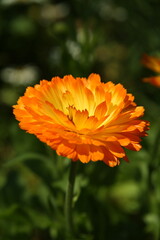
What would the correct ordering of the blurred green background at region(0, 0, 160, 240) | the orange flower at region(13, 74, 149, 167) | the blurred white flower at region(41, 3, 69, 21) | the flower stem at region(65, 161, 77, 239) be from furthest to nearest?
the blurred white flower at region(41, 3, 69, 21)
the blurred green background at region(0, 0, 160, 240)
the flower stem at region(65, 161, 77, 239)
the orange flower at region(13, 74, 149, 167)

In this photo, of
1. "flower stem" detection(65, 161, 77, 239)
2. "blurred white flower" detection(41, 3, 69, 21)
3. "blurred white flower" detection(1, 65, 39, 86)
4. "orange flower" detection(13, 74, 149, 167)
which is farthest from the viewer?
"blurred white flower" detection(41, 3, 69, 21)

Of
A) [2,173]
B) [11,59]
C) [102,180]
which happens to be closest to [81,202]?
[102,180]

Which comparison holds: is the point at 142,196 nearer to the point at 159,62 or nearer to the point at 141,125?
the point at 159,62

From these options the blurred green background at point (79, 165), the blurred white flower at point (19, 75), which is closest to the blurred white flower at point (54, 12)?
the blurred green background at point (79, 165)

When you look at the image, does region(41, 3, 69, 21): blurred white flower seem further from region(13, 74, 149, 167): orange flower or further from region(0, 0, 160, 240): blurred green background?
region(13, 74, 149, 167): orange flower

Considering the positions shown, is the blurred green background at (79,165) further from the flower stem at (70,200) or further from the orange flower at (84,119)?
the orange flower at (84,119)

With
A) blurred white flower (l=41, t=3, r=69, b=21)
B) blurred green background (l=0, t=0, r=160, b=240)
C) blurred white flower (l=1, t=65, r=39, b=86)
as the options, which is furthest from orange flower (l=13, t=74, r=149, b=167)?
blurred white flower (l=41, t=3, r=69, b=21)
